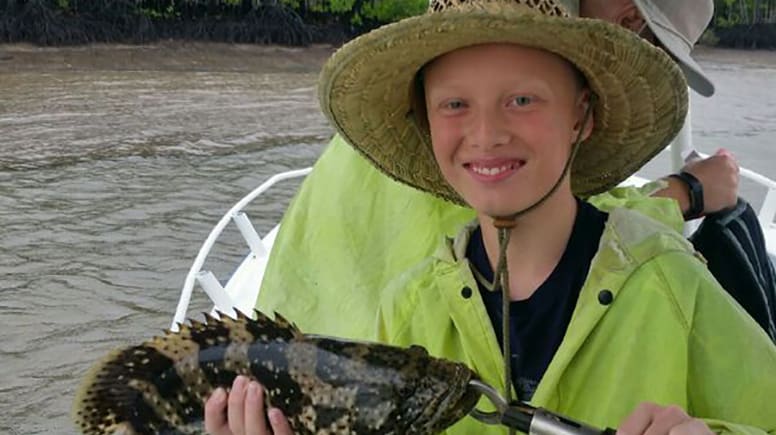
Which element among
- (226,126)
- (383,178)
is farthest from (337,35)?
(383,178)

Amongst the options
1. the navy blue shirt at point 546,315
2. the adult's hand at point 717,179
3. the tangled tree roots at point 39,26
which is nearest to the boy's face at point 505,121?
the navy blue shirt at point 546,315

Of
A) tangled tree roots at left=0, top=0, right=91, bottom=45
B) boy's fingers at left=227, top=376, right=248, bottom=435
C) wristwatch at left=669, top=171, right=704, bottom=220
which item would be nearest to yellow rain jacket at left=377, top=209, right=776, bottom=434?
boy's fingers at left=227, top=376, right=248, bottom=435

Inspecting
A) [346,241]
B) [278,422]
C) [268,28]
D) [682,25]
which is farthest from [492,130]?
[268,28]

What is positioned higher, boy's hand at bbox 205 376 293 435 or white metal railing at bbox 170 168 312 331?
boy's hand at bbox 205 376 293 435

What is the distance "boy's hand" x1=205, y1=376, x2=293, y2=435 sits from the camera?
2373mm

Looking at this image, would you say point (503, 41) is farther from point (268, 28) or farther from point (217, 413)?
point (268, 28)

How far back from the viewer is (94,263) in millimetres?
10523

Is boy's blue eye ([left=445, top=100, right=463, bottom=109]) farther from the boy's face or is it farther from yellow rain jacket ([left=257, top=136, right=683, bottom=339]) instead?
yellow rain jacket ([left=257, top=136, right=683, bottom=339])

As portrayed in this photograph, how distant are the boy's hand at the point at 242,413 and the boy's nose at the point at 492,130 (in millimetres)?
771

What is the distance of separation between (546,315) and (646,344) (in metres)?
0.25

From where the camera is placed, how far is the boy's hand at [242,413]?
237 cm

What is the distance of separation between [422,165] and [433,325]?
573 millimetres

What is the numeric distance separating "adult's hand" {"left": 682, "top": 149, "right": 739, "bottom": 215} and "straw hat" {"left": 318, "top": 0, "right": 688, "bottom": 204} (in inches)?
18.3

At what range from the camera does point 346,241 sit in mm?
3777
